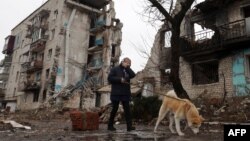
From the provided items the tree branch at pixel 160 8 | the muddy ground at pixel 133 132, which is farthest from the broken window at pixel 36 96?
the tree branch at pixel 160 8

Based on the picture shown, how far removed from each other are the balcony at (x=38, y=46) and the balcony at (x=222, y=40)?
23.8m

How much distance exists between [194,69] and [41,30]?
84.8 ft

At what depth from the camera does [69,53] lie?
36.0m

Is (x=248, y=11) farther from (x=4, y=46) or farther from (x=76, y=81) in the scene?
(x=4, y=46)

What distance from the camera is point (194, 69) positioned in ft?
69.9

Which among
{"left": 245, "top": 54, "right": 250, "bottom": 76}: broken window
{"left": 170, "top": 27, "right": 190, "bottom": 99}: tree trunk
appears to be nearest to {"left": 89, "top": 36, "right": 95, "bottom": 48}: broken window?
{"left": 245, "top": 54, "right": 250, "bottom": 76}: broken window

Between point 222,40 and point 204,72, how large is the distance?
128 inches

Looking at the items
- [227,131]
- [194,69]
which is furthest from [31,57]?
[227,131]

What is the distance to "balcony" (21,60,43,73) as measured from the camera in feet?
124

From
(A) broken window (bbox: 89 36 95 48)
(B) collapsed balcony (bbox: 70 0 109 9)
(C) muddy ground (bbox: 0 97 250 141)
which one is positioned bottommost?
(C) muddy ground (bbox: 0 97 250 141)

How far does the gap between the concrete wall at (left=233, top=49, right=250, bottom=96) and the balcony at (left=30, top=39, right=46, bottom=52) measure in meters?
27.4

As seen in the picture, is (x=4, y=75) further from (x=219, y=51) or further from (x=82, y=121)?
(x=82, y=121)

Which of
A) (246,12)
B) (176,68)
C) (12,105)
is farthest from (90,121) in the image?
(12,105)

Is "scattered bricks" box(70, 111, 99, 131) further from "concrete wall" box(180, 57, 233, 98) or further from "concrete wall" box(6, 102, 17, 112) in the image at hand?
"concrete wall" box(6, 102, 17, 112)
